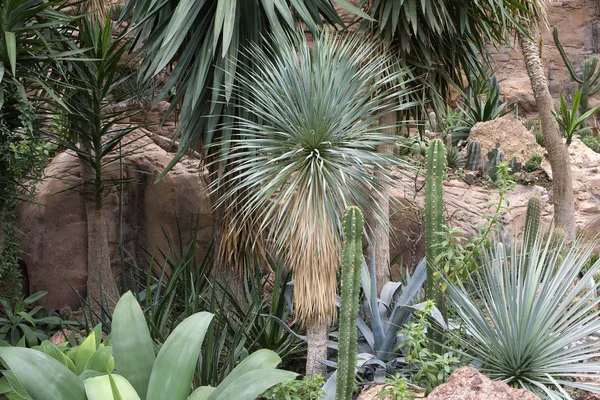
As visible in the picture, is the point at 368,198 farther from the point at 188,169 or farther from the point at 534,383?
the point at 188,169

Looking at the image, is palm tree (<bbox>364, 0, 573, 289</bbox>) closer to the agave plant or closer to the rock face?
the agave plant

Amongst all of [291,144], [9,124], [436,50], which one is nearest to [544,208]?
[436,50]

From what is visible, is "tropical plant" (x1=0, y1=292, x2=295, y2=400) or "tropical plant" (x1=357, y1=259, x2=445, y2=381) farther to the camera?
"tropical plant" (x1=357, y1=259, x2=445, y2=381)

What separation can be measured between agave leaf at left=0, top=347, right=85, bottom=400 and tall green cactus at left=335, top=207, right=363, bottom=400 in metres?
1.34

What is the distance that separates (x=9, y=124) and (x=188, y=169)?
2.28m

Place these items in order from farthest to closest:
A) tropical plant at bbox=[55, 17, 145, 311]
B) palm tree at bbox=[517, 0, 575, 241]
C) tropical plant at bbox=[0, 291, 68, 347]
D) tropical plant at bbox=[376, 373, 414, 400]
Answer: palm tree at bbox=[517, 0, 575, 241] → tropical plant at bbox=[55, 17, 145, 311] → tropical plant at bbox=[0, 291, 68, 347] → tropical plant at bbox=[376, 373, 414, 400]

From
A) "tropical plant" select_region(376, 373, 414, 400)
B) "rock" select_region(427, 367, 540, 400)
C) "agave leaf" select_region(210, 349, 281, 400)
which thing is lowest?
"tropical plant" select_region(376, 373, 414, 400)

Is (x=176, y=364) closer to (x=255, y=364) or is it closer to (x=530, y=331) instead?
(x=255, y=364)

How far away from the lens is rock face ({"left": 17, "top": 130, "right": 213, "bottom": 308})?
6.79 m

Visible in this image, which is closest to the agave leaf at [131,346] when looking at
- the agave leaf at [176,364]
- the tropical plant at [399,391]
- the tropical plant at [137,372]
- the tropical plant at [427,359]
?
the tropical plant at [137,372]

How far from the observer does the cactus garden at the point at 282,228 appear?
3539 millimetres

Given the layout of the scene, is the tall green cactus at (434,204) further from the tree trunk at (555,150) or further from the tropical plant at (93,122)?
the tree trunk at (555,150)

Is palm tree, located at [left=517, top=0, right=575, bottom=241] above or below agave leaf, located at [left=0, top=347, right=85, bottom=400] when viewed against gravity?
above

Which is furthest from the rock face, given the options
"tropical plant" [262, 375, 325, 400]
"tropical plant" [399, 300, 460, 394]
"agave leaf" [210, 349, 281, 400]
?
"agave leaf" [210, 349, 281, 400]
